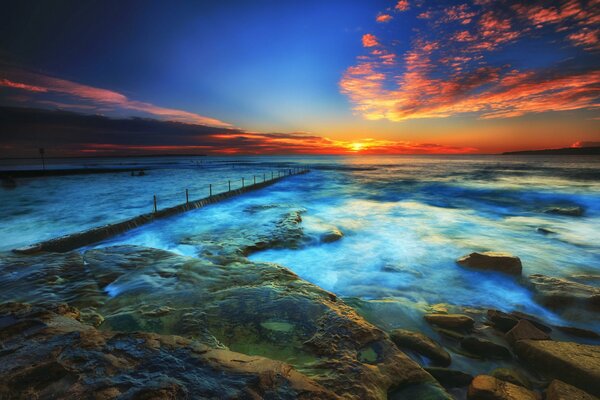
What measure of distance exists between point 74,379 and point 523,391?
192 inches

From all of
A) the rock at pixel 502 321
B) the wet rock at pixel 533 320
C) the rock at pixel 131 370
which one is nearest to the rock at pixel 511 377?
the rock at pixel 502 321

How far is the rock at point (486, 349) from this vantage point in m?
4.52

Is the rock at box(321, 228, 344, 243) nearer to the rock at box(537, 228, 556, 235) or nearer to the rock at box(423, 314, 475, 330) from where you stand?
the rock at box(423, 314, 475, 330)

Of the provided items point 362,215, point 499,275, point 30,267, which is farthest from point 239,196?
point 499,275

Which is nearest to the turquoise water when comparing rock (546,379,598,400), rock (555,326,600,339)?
rock (555,326,600,339)

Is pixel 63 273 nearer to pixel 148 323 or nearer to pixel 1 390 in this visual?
pixel 148 323

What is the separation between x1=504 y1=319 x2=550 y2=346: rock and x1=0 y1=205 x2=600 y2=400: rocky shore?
15 millimetres

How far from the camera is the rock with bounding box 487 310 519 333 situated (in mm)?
5285

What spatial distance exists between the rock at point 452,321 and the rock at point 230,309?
1.88m

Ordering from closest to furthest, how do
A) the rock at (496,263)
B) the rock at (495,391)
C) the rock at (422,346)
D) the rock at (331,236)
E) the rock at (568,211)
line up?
the rock at (495,391) → the rock at (422,346) → the rock at (496,263) → the rock at (331,236) → the rock at (568,211)

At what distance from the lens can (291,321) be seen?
4.24m

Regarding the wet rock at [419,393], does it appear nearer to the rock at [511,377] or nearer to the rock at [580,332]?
the rock at [511,377]

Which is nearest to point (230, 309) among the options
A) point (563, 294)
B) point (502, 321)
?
point (502, 321)

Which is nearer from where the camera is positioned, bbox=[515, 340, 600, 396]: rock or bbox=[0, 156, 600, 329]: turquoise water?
bbox=[515, 340, 600, 396]: rock
